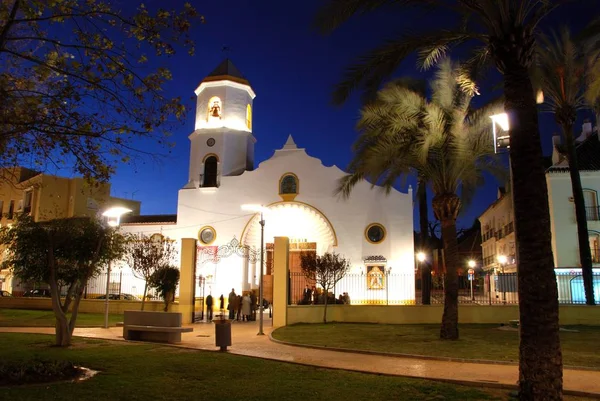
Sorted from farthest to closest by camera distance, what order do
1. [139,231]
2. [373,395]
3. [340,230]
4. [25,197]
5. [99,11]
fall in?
[25,197]
[139,231]
[340,230]
[99,11]
[373,395]

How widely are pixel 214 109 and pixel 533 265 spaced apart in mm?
31819

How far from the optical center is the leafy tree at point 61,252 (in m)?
13.9

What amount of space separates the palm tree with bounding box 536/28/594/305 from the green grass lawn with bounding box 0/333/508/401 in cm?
1461

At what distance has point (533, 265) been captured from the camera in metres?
7.42

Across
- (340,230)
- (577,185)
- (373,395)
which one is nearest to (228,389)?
(373,395)

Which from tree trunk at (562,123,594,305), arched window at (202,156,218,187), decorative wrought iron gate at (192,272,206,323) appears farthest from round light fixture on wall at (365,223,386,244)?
tree trunk at (562,123,594,305)

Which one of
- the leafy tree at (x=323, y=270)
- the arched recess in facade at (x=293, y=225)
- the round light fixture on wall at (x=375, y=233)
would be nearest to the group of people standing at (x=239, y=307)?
the leafy tree at (x=323, y=270)

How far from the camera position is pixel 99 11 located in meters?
8.91

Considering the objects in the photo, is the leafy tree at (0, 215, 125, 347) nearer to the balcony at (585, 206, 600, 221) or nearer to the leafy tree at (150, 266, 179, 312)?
the leafy tree at (150, 266, 179, 312)

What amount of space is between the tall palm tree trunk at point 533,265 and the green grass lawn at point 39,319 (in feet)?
60.3

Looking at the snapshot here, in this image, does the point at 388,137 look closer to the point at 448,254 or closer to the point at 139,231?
the point at 448,254

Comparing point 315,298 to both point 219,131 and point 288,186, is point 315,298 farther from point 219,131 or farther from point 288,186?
point 219,131

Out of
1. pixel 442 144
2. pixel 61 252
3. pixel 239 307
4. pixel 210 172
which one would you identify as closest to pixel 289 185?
pixel 210 172

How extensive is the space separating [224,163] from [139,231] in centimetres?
733
